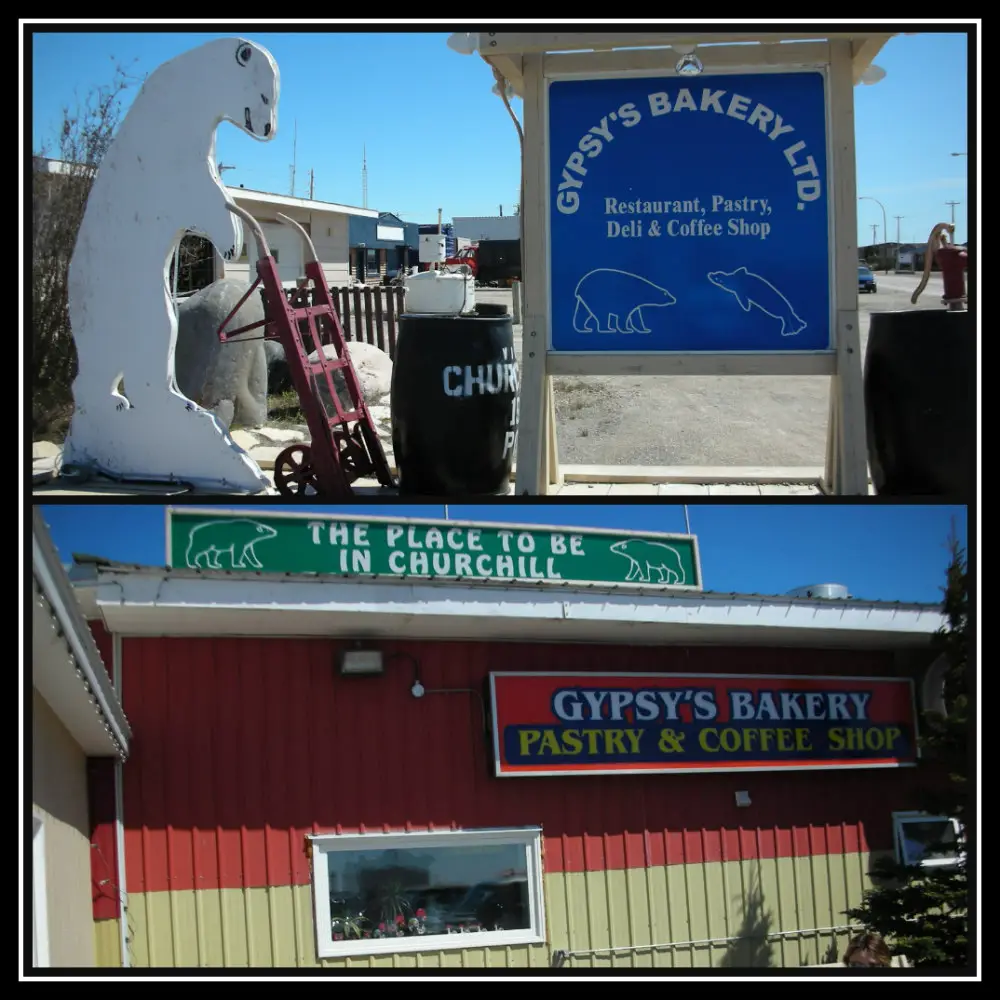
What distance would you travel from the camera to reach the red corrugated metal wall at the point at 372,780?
5125 mm

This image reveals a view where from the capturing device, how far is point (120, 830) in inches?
196

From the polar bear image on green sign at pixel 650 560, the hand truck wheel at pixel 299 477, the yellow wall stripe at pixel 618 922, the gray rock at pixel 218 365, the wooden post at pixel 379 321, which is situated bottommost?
the yellow wall stripe at pixel 618 922

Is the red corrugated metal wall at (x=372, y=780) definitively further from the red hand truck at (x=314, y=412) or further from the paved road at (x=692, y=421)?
the paved road at (x=692, y=421)

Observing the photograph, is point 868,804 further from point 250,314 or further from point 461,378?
point 250,314

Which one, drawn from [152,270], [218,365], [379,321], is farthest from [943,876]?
[379,321]

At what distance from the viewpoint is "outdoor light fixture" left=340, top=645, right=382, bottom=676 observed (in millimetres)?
5352

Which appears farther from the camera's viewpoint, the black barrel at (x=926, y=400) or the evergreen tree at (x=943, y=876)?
the evergreen tree at (x=943, y=876)

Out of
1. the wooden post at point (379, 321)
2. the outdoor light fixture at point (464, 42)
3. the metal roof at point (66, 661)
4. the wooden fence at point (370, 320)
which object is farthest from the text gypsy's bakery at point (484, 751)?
the wooden post at point (379, 321)

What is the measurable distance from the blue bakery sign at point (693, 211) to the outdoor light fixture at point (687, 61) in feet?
0.21

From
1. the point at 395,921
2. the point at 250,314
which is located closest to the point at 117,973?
the point at 395,921

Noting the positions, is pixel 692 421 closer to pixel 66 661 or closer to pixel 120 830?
pixel 120 830

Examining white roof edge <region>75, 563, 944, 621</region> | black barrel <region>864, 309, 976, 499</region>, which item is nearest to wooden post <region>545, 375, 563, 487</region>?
white roof edge <region>75, 563, 944, 621</region>

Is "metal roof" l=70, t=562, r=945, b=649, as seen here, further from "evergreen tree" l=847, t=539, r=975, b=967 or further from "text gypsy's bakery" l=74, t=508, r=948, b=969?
"evergreen tree" l=847, t=539, r=975, b=967

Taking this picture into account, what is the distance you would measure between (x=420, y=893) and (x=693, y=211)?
332 centimetres
